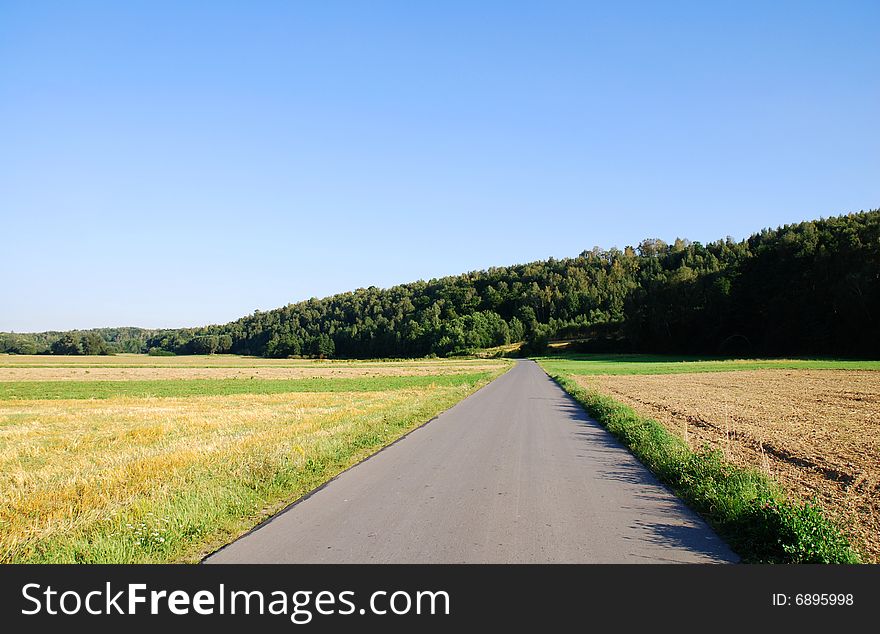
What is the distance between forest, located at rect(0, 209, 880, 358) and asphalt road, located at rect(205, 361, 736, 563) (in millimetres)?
74190

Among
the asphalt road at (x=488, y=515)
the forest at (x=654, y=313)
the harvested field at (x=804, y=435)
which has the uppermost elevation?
the forest at (x=654, y=313)

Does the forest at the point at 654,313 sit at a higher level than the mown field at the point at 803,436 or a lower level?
higher

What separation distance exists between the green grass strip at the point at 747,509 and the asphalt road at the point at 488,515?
10.3 inches

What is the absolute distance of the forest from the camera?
71.9 meters

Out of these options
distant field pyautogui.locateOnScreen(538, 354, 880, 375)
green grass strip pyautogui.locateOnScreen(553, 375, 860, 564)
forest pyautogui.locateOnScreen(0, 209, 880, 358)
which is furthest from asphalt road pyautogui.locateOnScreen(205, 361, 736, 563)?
forest pyautogui.locateOnScreen(0, 209, 880, 358)

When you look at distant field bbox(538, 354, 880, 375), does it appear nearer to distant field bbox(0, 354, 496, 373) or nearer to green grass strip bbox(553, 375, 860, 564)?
distant field bbox(0, 354, 496, 373)

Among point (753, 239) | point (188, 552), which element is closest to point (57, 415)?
point (188, 552)

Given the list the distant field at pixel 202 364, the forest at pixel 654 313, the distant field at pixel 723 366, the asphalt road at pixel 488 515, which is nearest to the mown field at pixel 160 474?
the asphalt road at pixel 488 515

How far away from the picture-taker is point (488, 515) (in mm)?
6832

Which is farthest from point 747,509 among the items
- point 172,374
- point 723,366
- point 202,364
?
point 202,364

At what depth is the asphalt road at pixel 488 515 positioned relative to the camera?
17.8 feet

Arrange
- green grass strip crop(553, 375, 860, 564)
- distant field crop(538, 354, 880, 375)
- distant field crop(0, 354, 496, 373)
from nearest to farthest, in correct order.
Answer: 1. green grass strip crop(553, 375, 860, 564)
2. distant field crop(538, 354, 880, 375)
3. distant field crop(0, 354, 496, 373)

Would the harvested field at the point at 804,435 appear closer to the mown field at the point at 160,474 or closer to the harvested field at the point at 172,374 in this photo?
the mown field at the point at 160,474
